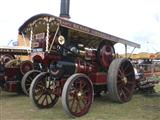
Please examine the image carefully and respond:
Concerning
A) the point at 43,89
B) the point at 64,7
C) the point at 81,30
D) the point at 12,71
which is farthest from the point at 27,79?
the point at 64,7

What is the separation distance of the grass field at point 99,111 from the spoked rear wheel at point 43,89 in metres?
0.20

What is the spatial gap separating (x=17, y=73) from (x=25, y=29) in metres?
2.87

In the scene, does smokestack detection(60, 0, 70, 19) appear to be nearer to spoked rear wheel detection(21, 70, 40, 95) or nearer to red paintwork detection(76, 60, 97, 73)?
spoked rear wheel detection(21, 70, 40, 95)

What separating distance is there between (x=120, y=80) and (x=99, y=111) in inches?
56.5

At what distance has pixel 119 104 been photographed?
9383 millimetres

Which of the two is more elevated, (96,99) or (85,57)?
(85,57)

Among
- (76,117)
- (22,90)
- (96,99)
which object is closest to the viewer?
(76,117)

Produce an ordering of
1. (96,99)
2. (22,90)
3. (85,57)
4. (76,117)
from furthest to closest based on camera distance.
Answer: (22,90) → (96,99) → (85,57) → (76,117)

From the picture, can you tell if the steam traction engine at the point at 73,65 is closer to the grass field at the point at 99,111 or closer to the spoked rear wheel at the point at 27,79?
the grass field at the point at 99,111

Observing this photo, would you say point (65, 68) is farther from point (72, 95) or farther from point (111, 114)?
point (111, 114)

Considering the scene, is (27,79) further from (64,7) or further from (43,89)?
(64,7)

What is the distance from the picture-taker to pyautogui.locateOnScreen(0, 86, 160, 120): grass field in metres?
7.78

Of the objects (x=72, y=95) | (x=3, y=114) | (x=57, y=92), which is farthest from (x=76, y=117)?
(x=3, y=114)

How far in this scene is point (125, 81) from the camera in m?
9.78
